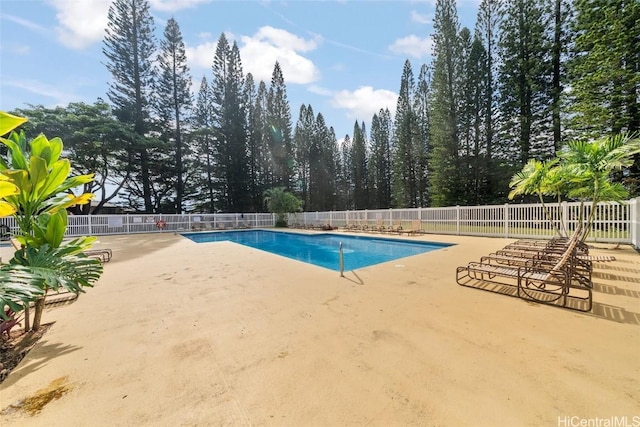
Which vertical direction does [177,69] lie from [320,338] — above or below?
above

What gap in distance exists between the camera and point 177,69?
72.4 feet

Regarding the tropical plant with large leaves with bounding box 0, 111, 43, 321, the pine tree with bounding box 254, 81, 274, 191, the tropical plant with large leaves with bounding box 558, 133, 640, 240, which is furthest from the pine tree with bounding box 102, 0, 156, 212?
the tropical plant with large leaves with bounding box 558, 133, 640, 240

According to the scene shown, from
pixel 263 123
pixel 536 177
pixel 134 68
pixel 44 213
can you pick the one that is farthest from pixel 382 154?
pixel 44 213

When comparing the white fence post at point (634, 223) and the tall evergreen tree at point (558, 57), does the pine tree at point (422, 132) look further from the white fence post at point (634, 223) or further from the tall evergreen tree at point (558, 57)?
the white fence post at point (634, 223)

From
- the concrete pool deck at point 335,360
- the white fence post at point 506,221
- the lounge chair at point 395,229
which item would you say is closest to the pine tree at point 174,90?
the lounge chair at point 395,229

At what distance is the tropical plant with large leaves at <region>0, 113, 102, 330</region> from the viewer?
2143 mm

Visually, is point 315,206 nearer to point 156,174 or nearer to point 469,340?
point 156,174

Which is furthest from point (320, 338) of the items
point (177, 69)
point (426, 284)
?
point (177, 69)

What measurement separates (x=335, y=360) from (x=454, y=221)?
10789 mm

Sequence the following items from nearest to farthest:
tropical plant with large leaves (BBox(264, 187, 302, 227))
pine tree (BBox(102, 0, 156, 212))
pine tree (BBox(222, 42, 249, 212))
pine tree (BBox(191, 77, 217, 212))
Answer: pine tree (BBox(102, 0, 156, 212)) < tropical plant with large leaves (BBox(264, 187, 302, 227)) < pine tree (BBox(222, 42, 249, 212)) < pine tree (BBox(191, 77, 217, 212))

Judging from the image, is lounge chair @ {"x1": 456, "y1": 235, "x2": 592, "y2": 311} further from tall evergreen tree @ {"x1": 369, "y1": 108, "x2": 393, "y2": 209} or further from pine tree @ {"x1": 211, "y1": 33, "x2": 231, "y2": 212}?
pine tree @ {"x1": 211, "y1": 33, "x2": 231, "y2": 212}

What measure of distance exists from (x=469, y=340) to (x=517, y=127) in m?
18.4

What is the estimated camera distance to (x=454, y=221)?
1095 cm

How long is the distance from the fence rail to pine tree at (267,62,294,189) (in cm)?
793
